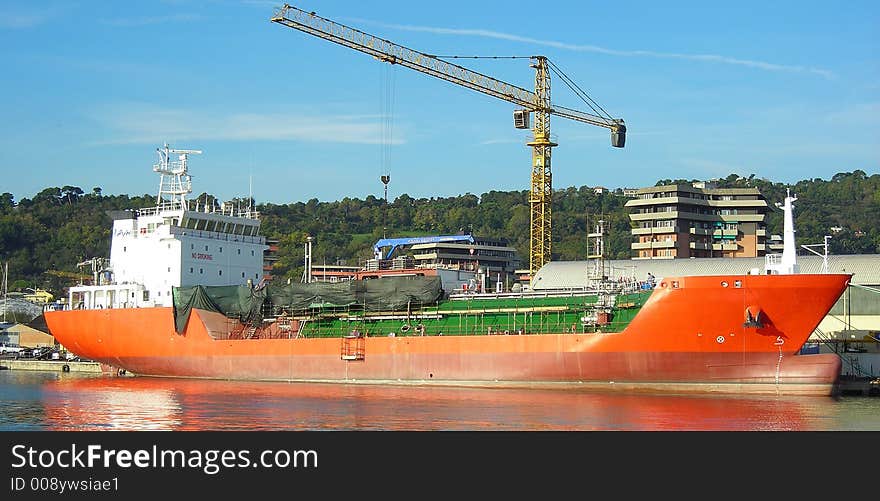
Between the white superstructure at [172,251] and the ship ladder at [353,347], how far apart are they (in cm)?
872

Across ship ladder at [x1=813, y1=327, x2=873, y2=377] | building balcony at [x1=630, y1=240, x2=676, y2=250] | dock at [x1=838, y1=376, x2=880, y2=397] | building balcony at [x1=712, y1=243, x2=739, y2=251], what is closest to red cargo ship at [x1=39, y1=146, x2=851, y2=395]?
dock at [x1=838, y1=376, x2=880, y2=397]

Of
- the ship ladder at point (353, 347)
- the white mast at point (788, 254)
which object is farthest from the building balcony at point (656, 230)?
the ship ladder at point (353, 347)

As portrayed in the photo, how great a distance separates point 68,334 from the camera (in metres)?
48.0

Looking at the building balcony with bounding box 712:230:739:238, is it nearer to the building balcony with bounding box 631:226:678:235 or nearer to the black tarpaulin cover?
the building balcony with bounding box 631:226:678:235

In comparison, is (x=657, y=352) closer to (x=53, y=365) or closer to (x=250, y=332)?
(x=250, y=332)

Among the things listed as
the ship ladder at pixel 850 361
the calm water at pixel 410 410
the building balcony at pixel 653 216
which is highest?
the building balcony at pixel 653 216

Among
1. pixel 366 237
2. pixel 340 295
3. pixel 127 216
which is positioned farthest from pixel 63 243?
pixel 340 295

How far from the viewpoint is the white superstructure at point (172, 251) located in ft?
150

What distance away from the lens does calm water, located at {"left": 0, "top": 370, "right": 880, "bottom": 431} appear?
24.8 metres

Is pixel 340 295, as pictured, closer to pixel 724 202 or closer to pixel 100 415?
pixel 100 415

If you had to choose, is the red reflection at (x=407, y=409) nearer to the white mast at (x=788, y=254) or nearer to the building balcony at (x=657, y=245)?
the white mast at (x=788, y=254)

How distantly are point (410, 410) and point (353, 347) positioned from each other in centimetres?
1137

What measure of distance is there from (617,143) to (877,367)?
30.0 metres

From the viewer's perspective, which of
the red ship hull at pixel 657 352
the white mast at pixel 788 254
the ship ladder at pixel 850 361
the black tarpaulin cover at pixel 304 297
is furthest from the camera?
the black tarpaulin cover at pixel 304 297
